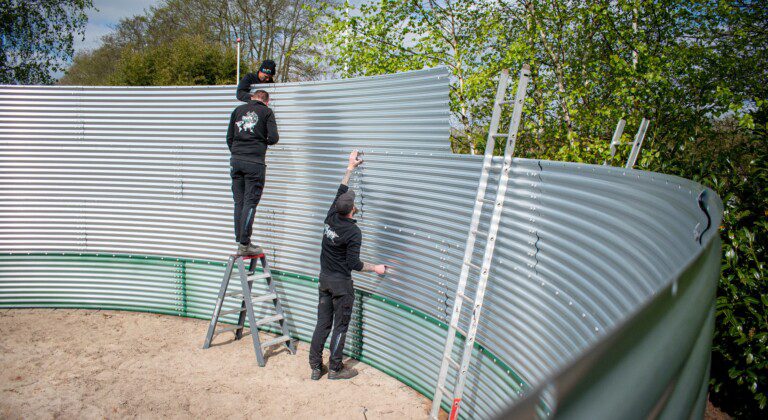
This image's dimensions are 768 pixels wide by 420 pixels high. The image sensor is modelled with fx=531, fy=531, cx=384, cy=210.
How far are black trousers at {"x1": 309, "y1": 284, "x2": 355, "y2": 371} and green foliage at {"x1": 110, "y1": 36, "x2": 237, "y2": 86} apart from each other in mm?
20310

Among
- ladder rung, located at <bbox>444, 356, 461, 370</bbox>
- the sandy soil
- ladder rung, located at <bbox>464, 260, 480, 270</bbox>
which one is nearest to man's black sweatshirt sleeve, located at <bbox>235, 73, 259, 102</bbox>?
the sandy soil

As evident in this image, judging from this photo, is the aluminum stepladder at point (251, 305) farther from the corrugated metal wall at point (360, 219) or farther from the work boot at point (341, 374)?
the work boot at point (341, 374)

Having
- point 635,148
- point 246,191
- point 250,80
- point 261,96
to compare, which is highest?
point 250,80

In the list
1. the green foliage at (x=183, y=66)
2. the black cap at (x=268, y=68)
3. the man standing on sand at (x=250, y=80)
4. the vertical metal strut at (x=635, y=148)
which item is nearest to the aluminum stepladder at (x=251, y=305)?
the man standing on sand at (x=250, y=80)

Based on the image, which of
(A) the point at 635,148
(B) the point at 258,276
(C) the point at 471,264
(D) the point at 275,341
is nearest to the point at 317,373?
(D) the point at 275,341

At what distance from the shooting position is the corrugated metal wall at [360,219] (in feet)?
10.7

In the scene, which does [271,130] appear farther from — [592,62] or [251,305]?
[592,62]

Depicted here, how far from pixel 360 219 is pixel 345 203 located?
621 mm

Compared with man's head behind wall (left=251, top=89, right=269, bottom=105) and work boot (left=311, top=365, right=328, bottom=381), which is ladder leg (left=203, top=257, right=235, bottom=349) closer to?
work boot (left=311, top=365, right=328, bottom=381)

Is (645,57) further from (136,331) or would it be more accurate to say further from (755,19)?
(136,331)

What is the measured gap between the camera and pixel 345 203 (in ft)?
18.7

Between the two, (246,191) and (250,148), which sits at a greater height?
(250,148)

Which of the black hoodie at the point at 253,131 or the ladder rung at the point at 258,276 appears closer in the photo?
the black hoodie at the point at 253,131

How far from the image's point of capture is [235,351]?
689 cm
